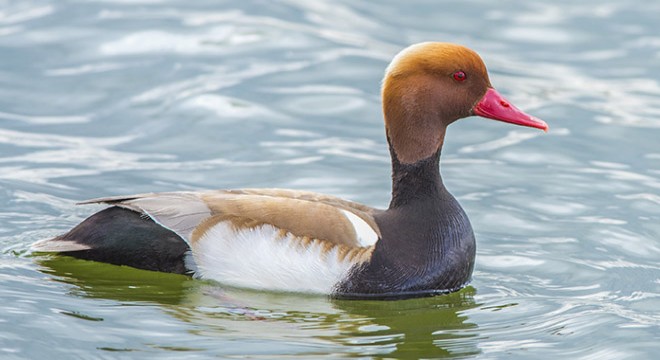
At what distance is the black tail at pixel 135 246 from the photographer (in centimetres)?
806

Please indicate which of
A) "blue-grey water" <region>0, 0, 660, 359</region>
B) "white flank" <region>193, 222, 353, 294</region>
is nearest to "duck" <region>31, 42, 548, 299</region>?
"white flank" <region>193, 222, 353, 294</region>

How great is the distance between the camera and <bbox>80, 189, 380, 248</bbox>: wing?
26.2 ft

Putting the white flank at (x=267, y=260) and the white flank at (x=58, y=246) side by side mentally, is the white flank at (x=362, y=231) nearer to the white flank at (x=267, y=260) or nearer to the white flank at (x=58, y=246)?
the white flank at (x=267, y=260)

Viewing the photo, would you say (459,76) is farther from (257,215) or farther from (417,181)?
(257,215)

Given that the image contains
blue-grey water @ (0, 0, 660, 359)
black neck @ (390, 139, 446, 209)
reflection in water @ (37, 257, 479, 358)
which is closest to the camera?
reflection in water @ (37, 257, 479, 358)

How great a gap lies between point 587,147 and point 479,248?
2.42 metres

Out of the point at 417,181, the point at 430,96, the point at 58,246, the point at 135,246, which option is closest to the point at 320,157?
the point at 417,181

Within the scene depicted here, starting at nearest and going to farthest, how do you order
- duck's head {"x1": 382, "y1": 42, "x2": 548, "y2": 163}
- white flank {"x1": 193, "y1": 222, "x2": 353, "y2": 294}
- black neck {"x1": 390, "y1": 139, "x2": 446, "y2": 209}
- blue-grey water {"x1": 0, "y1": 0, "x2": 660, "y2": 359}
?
1. blue-grey water {"x1": 0, "y1": 0, "x2": 660, "y2": 359}
2. white flank {"x1": 193, "y1": 222, "x2": 353, "y2": 294}
3. duck's head {"x1": 382, "y1": 42, "x2": 548, "y2": 163}
4. black neck {"x1": 390, "y1": 139, "x2": 446, "y2": 209}

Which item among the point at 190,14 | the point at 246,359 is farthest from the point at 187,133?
the point at 246,359

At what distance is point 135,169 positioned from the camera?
10727mm

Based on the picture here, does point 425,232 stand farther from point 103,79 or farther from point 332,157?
point 103,79

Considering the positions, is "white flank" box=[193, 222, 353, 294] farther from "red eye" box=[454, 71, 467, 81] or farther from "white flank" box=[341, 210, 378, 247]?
"red eye" box=[454, 71, 467, 81]

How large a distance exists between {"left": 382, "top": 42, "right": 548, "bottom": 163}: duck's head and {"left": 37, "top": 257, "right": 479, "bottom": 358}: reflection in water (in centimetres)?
98

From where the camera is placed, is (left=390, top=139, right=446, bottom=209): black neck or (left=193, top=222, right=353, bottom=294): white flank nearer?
(left=193, top=222, right=353, bottom=294): white flank
